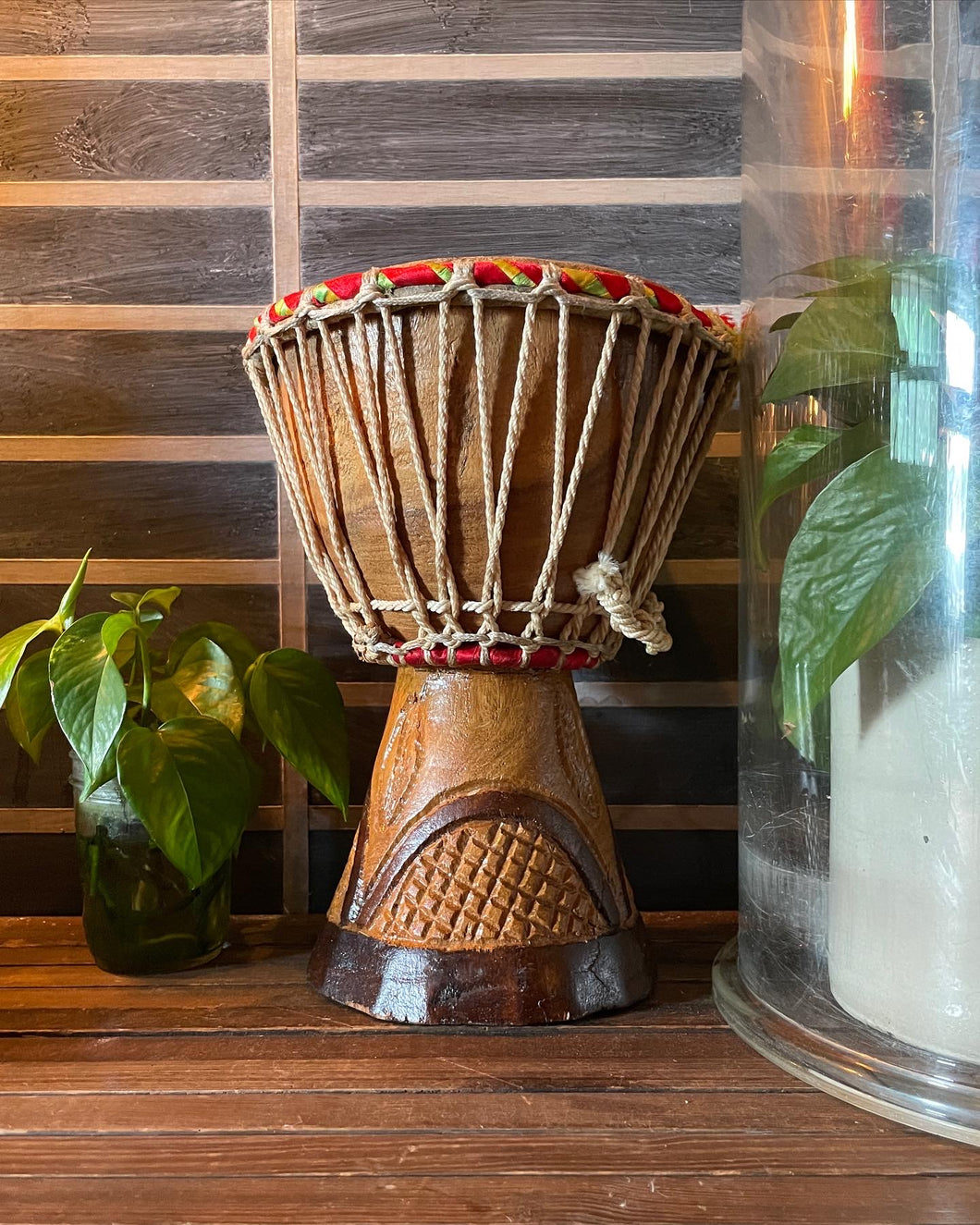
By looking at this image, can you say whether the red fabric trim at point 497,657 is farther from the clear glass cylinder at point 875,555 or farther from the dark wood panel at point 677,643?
the dark wood panel at point 677,643

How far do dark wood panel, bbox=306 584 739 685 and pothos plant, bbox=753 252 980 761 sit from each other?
377mm

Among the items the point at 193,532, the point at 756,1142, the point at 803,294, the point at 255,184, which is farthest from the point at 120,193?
the point at 756,1142

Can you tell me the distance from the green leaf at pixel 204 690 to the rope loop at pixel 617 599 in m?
0.35

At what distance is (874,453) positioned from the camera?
0.74 metres

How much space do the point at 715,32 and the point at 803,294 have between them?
0.56 meters

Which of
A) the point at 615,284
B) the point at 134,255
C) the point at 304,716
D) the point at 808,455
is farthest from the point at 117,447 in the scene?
the point at 808,455

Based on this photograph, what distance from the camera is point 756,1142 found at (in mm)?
672

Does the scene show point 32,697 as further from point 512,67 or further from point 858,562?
point 512,67

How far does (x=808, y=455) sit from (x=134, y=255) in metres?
0.83

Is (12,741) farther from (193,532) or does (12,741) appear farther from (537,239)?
(537,239)

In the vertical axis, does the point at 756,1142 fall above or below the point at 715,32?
below

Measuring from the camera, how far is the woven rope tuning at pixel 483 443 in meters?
0.80

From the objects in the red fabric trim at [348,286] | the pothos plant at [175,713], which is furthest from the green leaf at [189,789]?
the red fabric trim at [348,286]

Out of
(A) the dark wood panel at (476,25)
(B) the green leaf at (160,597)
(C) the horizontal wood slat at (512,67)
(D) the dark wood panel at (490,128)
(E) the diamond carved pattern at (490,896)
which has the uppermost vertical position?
(A) the dark wood panel at (476,25)
